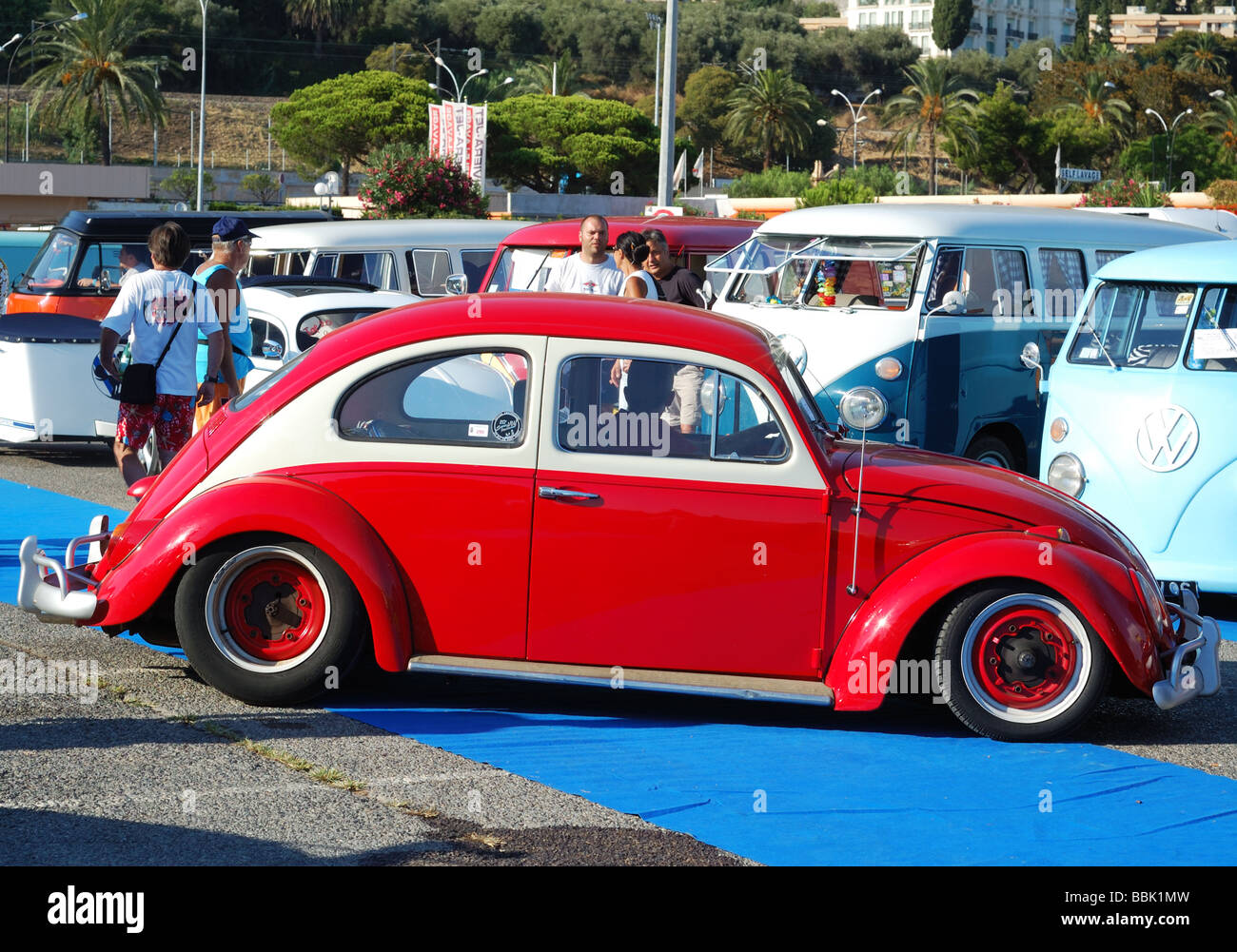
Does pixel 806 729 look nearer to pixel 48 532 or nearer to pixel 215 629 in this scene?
pixel 215 629

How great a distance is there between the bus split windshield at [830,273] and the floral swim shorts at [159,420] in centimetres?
430

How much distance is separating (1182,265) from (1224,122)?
88.6 m

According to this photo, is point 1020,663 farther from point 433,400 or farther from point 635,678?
point 433,400

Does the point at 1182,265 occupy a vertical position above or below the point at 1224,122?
below

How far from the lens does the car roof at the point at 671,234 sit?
14.6 m

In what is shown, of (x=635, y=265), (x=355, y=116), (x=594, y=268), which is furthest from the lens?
(x=355, y=116)

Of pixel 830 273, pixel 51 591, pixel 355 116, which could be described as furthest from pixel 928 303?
pixel 355 116

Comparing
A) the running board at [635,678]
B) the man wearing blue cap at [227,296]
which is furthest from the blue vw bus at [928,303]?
the running board at [635,678]

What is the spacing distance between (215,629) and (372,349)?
124 cm

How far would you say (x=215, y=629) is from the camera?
230 inches

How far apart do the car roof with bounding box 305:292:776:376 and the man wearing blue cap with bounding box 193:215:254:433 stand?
238cm

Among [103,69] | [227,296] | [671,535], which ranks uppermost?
[103,69]

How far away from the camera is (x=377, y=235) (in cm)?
1656
